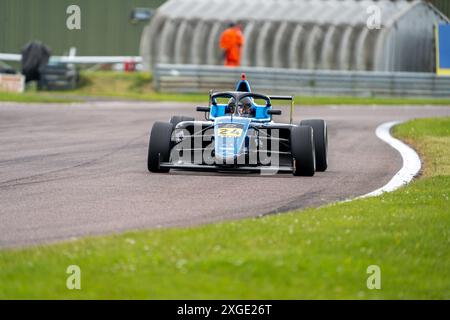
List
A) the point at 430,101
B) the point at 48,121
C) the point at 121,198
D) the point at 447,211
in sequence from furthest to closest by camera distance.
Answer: the point at 430,101 → the point at 48,121 → the point at 121,198 → the point at 447,211

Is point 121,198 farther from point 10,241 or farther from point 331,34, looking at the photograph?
point 331,34

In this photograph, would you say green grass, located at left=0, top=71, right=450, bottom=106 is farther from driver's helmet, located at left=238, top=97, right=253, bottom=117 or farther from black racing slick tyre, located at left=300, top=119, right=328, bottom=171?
→ black racing slick tyre, located at left=300, top=119, right=328, bottom=171

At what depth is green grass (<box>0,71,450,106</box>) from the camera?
3070 centimetres

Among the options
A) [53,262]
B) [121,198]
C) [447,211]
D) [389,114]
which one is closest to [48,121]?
[389,114]

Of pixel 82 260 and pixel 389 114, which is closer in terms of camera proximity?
pixel 82 260

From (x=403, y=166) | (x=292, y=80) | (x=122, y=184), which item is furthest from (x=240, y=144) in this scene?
(x=292, y=80)

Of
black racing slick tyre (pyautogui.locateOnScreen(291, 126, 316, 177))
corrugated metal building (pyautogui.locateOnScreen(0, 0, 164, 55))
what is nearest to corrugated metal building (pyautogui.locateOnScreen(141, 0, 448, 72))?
corrugated metal building (pyautogui.locateOnScreen(0, 0, 164, 55))

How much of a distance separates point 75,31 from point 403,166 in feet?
103

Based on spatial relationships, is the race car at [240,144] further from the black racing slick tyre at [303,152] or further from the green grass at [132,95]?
the green grass at [132,95]

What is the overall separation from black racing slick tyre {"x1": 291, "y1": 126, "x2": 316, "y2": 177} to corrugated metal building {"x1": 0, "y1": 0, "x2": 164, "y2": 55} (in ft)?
105

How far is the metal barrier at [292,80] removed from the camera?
3334 centimetres

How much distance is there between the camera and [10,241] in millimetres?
8555

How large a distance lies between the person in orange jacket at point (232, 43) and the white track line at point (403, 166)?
13.2 m

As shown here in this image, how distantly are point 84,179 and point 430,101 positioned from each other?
21519 millimetres
